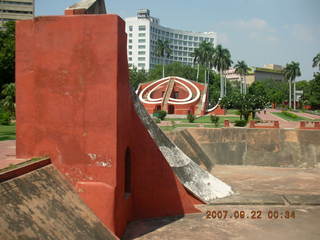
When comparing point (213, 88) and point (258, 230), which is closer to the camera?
point (258, 230)

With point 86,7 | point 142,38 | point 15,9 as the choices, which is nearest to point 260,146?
point 86,7

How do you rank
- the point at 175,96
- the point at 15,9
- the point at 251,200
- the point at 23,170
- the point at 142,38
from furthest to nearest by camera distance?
1. the point at 142,38
2. the point at 15,9
3. the point at 175,96
4. the point at 251,200
5. the point at 23,170

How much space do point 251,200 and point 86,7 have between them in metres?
7.52

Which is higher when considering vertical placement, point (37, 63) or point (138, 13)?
point (138, 13)

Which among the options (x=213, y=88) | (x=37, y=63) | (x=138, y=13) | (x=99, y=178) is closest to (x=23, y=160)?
(x=99, y=178)

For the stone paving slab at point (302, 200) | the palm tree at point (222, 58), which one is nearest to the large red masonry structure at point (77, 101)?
the stone paving slab at point (302, 200)

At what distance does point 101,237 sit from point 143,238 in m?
1.43

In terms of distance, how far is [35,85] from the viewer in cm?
800

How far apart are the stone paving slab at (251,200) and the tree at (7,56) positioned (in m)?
22.6

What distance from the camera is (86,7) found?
845 centimetres

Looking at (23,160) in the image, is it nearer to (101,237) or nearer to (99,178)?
(99,178)

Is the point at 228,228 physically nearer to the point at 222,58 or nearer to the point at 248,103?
the point at 248,103

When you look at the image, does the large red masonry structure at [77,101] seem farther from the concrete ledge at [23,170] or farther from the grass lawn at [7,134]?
the grass lawn at [7,134]

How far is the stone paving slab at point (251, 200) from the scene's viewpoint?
35.1 feet
